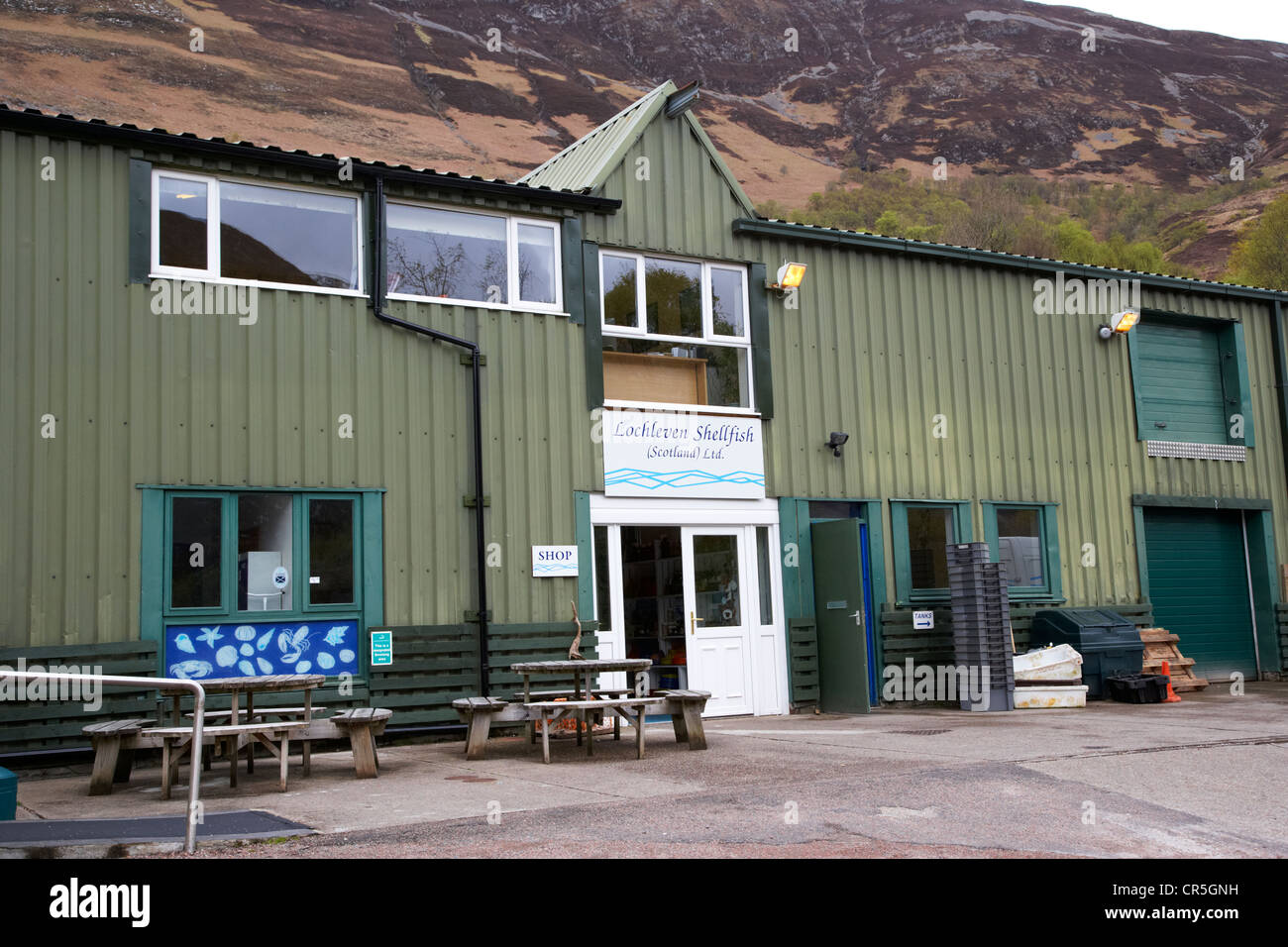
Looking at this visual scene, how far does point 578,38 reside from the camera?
102m

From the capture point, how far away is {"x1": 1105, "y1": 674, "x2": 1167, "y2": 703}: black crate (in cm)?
1373

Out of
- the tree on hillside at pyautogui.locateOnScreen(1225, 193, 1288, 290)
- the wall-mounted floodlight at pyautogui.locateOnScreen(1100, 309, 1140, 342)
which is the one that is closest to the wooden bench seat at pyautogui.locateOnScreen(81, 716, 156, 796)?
the wall-mounted floodlight at pyautogui.locateOnScreen(1100, 309, 1140, 342)

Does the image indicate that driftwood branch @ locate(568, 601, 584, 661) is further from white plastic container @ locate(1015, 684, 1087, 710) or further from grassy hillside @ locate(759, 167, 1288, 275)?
grassy hillside @ locate(759, 167, 1288, 275)

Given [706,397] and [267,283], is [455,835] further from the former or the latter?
[706,397]

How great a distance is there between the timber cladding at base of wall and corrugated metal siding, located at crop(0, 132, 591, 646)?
155 millimetres

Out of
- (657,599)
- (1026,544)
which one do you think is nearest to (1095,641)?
(1026,544)

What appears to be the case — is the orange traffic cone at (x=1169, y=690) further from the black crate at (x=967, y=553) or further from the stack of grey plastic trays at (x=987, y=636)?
the black crate at (x=967, y=553)

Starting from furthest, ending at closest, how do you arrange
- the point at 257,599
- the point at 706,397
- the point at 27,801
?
the point at 706,397 < the point at 257,599 < the point at 27,801

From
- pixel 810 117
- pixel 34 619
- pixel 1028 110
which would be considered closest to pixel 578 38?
pixel 810 117

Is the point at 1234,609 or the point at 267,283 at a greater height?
the point at 267,283

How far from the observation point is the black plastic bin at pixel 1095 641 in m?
14.0

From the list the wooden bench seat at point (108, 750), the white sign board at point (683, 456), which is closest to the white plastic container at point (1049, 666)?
the white sign board at point (683, 456)

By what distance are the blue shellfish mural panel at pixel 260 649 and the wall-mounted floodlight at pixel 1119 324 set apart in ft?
35.0
